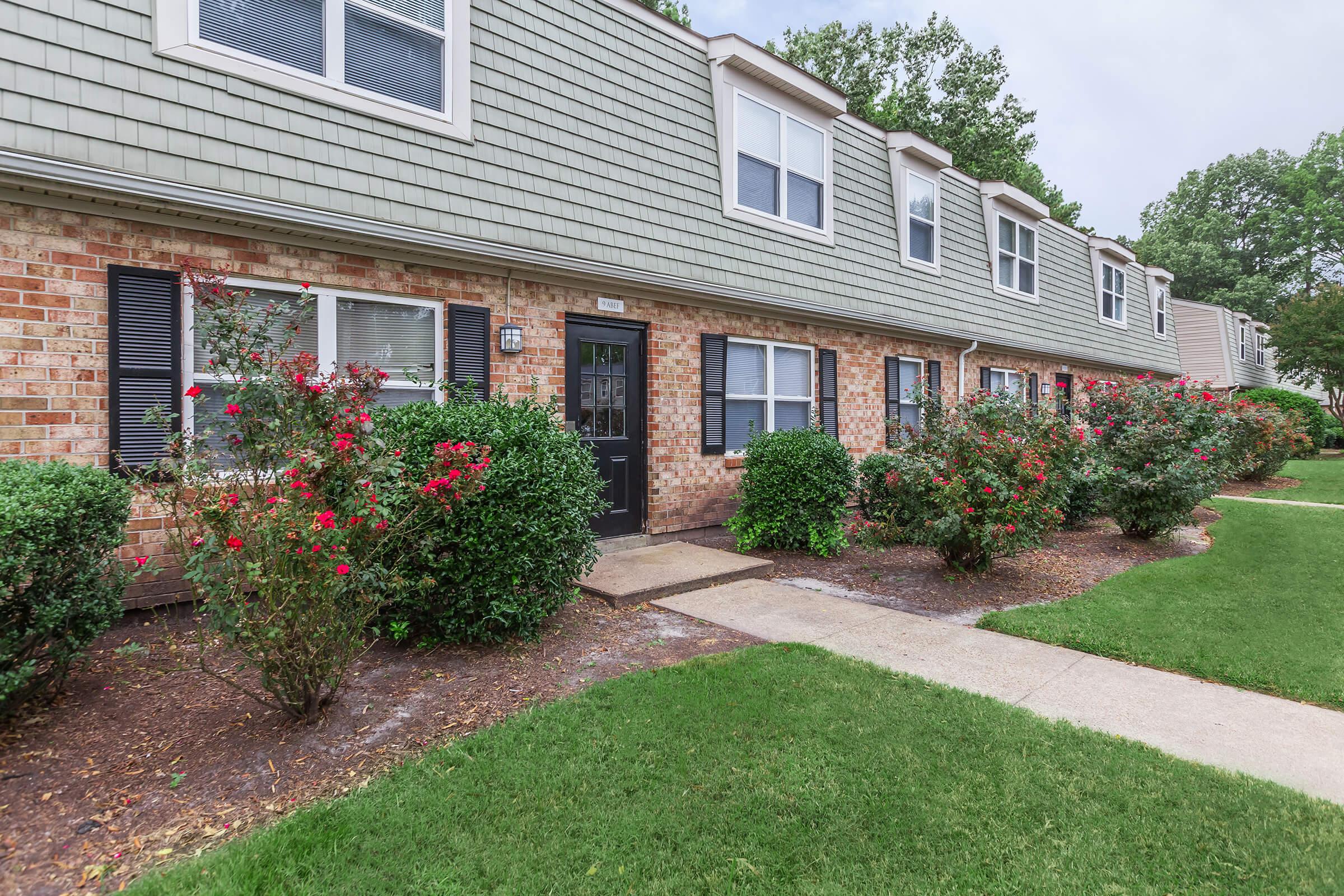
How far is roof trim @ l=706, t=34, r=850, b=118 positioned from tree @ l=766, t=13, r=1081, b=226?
15376 mm

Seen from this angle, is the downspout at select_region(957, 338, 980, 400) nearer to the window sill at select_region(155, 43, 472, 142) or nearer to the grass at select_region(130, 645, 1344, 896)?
the window sill at select_region(155, 43, 472, 142)

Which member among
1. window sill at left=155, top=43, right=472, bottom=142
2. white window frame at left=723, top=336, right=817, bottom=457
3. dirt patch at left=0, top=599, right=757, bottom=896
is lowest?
dirt patch at left=0, top=599, right=757, bottom=896

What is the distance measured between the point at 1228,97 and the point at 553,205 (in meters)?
60.3

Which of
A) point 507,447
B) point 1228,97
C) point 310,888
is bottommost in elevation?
point 310,888

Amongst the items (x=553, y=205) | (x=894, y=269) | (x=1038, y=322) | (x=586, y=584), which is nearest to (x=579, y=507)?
(x=586, y=584)

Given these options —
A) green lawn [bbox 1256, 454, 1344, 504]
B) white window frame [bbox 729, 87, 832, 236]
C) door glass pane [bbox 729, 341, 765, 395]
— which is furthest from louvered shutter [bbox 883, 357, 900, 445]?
green lawn [bbox 1256, 454, 1344, 504]

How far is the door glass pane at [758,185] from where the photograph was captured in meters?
8.39

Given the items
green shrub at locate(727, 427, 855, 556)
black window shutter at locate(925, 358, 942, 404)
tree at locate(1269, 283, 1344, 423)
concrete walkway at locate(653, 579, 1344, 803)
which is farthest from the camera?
tree at locate(1269, 283, 1344, 423)

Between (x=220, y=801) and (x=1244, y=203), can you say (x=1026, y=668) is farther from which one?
(x=1244, y=203)

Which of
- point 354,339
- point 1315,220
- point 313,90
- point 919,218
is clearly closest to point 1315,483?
point 919,218

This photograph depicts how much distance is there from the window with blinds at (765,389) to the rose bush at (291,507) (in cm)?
502

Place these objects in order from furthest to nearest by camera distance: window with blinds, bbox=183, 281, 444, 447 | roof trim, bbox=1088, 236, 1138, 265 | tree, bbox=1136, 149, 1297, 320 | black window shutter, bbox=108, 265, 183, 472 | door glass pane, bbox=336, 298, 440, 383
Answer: tree, bbox=1136, 149, 1297, 320, roof trim, bbox=1088, 236, 1138, 265, door glass pane, bbox=336, 298, 440, 383, window with blinds, bbox=183, 281, 444, 447, black window shutter, bbox=108, 265, 183, 472

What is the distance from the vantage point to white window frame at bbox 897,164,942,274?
10.7m

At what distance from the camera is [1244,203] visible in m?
42.3
